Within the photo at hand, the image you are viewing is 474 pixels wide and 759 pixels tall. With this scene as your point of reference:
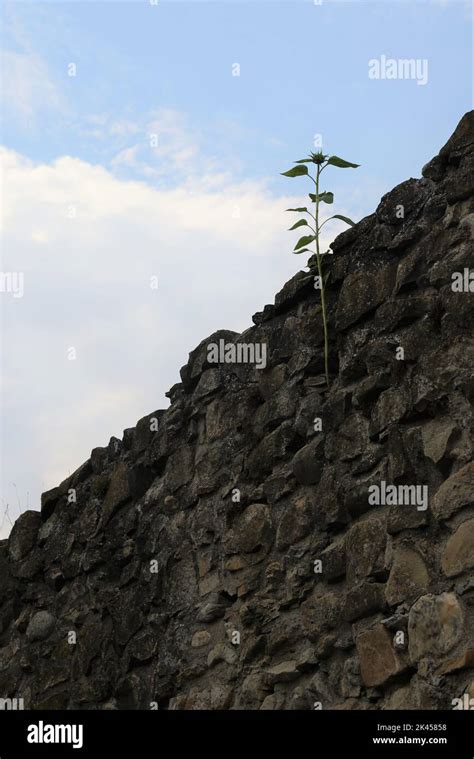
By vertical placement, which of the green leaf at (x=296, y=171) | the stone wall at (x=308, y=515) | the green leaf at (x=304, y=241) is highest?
the green leaf at (x=296, y=171)

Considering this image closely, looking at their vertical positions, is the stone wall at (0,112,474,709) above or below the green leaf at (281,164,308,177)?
below

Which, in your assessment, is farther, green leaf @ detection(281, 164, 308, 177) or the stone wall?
green leaf @ detection(281, 164, 308, 177)

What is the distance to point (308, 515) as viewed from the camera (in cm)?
412

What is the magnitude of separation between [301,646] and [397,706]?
619 millimetres

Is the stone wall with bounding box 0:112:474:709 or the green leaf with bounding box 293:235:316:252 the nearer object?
the stone wall with bounding box 0:112:474:709

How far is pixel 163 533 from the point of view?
5.04 metres

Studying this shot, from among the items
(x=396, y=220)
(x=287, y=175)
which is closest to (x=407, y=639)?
(x=396, y=220)

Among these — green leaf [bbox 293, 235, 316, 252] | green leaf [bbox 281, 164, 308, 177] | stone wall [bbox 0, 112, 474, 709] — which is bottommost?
stone wall [bbox 0, 112, 474, 709]

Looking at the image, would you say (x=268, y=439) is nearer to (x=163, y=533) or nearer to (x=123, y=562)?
(x=163, y=533)

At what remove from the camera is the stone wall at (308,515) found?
3.49 metres

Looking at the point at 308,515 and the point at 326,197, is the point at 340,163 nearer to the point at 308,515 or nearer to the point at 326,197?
the point at 326,197

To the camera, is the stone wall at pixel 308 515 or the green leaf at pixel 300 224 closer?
the stone wall at pixel 308 515

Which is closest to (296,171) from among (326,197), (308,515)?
(326,197)

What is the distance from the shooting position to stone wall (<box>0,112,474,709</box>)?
11.5 ft
